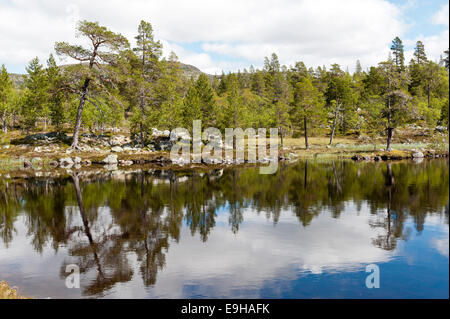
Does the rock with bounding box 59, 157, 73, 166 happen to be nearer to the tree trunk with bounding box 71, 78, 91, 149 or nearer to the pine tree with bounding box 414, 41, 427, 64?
the tree trunk with bounding box 71, 78, 91, 149

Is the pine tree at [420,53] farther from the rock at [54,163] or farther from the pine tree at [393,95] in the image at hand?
the rock at [54,163]

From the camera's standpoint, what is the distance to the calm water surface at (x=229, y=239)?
12.8 metres

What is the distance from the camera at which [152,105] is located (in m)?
74.1

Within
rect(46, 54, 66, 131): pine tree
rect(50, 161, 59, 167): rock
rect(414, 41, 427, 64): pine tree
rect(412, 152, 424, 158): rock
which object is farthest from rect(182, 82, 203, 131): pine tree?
rect(414, 41, 427, 64): pine tree

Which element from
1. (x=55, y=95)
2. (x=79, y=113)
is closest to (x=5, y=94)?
(x=55, y=95)

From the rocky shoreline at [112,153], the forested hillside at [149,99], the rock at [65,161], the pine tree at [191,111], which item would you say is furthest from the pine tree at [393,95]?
the rock at [65,161]

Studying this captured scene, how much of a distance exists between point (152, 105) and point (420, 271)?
6733 cm

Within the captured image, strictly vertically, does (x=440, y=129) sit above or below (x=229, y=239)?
above

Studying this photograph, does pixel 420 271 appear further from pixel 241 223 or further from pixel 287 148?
pixel 287 148

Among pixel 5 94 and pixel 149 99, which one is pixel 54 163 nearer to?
pixel 149 99

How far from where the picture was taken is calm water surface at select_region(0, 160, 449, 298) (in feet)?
42.0

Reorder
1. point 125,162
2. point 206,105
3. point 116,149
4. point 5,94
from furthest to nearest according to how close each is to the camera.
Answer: point 5,94 → point 206,105 → point 116,149 → point 125,162

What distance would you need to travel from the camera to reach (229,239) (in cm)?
1831

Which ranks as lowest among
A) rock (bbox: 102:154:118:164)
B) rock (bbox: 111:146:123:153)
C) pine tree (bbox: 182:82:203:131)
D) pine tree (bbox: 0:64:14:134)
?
rock (bbox: 102:154:118:164)
